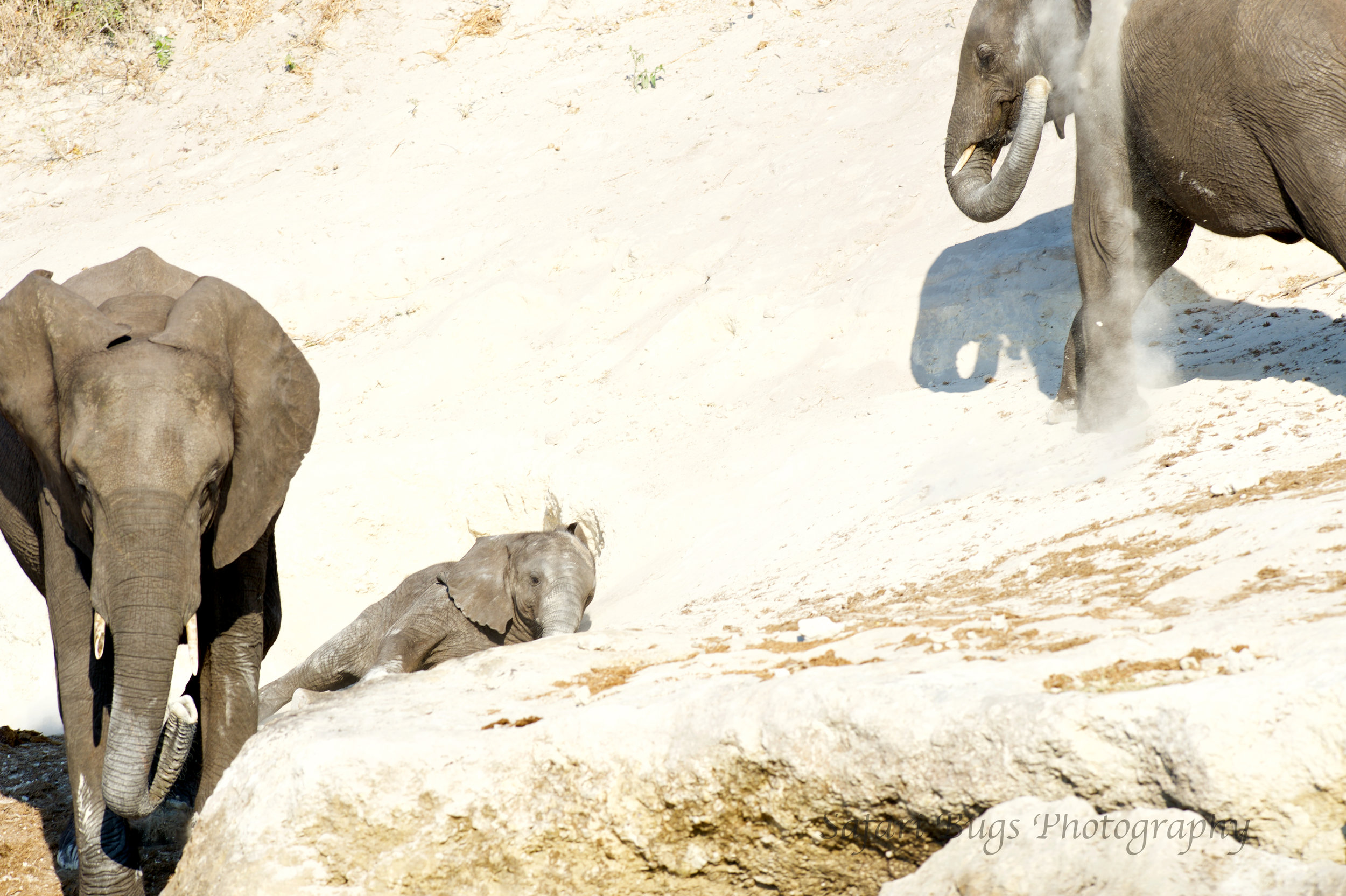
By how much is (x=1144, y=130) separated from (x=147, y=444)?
4.90 meters

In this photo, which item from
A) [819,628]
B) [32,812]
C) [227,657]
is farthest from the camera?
[32,812]

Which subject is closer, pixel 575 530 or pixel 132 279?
pixel 132 279

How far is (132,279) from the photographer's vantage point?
5016 mm

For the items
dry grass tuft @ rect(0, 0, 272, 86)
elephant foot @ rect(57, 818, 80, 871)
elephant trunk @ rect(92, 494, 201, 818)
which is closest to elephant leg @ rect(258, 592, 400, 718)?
elephant foot @ rect(57, 818, 80, 871)

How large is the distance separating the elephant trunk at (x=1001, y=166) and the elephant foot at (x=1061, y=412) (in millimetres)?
1158

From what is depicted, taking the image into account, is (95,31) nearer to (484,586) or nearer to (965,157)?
(484,586)

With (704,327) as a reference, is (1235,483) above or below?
below

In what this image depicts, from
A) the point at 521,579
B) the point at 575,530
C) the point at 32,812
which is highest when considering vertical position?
the point at 575,530

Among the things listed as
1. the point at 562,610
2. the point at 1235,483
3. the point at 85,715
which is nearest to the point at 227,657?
the point at 85,715

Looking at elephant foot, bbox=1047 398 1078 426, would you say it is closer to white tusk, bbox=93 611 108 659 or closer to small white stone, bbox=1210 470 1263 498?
small white stone, bbox=1210 470 1263 498

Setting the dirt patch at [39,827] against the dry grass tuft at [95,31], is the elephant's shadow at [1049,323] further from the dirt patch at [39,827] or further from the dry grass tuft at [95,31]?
the dry grass tuft at [95,31]

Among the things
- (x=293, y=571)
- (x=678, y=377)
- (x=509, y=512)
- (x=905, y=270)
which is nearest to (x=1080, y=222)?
(x=905, y=270)

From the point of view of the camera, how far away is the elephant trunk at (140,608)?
382 centimetres

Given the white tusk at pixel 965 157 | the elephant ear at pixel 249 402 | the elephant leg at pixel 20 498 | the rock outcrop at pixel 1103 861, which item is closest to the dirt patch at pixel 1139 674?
the rock outcrop at pixel 1103 861
